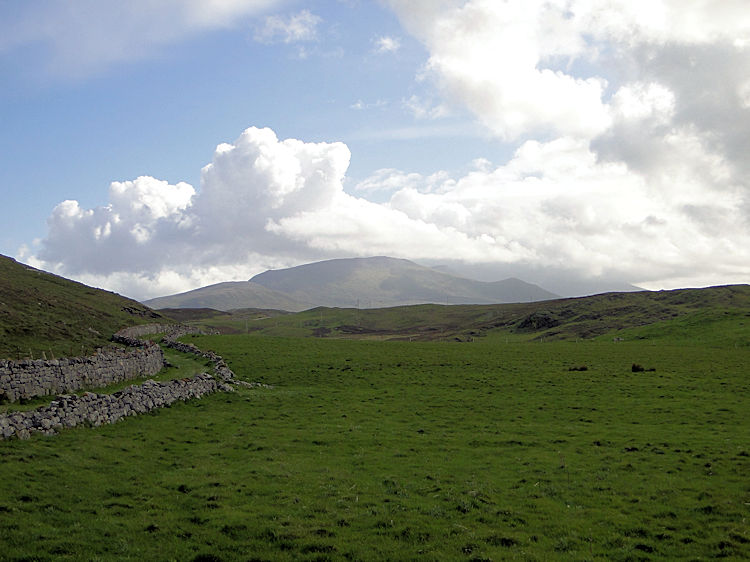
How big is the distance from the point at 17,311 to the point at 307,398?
52456 millimetres

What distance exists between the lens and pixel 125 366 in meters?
44.2

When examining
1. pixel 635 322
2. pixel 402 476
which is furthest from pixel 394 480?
pixel 635 322

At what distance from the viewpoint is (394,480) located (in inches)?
824

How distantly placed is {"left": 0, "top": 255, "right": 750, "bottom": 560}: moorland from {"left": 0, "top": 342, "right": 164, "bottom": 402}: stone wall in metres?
8.00

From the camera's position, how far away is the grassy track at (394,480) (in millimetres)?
14500

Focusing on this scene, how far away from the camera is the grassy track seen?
14.5 meters

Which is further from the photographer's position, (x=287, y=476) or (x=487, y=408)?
(x=487, y=408)

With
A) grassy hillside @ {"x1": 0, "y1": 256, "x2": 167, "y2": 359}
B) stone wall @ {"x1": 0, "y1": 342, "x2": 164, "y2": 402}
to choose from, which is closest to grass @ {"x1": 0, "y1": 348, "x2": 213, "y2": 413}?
stone wall @ {"x1": 0, "y1": 342, "x2": 164, "y2": 402}

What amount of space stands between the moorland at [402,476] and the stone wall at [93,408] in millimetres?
816

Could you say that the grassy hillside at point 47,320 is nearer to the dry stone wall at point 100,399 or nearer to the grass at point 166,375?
the grass at point 166,375

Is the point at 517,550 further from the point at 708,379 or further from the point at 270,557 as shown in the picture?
the point at 708,379

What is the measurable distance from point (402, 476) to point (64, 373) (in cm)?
2692

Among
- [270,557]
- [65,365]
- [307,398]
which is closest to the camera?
[270,557]

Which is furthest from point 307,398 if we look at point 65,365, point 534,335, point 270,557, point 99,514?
point 534,335
